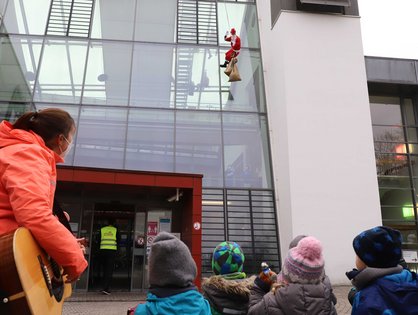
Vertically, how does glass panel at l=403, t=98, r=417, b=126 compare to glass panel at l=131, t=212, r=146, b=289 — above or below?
above

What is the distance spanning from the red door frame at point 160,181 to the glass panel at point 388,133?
7886 millimetres

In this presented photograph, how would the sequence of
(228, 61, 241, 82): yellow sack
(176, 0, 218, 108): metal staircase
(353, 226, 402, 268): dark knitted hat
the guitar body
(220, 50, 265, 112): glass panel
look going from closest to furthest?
the guitar body < (353, 226, 402, 268): dark knitted hat < (228, 61, 241, 82): yellow sack < (220, 50, 265, 112): glass panel < (176, 0, 218, 108): metal staircase

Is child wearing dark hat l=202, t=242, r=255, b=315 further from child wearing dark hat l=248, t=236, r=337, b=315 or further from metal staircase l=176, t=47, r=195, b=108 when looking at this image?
metal staircase l=176, t=47, r=195, b=108

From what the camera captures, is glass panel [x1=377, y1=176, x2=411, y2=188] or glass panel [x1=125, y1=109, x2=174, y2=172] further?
glass panel [x1=377, y1=176, x2=411, y2=188]

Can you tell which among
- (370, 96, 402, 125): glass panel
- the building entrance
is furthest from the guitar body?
(370, 96, 402, 125): glass panel

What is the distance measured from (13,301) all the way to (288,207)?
10.2 meters

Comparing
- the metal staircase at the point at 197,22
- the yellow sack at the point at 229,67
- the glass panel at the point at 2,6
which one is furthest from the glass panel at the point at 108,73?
the yellow sack at the point at 229,67

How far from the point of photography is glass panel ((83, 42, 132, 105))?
1262cm

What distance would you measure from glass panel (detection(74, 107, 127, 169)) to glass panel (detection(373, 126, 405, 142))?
29.6ft

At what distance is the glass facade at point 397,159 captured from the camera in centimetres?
1355

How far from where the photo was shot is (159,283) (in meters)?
2.33

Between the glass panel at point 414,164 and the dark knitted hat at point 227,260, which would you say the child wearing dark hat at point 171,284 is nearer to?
the dark knitted hat at point 227,260

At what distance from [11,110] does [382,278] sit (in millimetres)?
11957

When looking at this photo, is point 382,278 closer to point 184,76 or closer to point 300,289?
point 300,289
